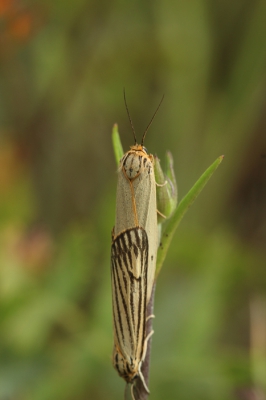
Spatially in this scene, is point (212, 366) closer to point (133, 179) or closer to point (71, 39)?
point (133, 179)

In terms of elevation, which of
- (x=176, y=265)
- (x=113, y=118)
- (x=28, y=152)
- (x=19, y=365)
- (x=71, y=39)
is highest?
(x=71, y=39)

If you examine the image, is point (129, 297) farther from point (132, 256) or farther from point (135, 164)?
point (135, 164)

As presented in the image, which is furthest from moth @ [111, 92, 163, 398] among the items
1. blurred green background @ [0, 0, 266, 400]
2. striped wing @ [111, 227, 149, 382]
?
blurred green background @ [0, 0, 266, 400]

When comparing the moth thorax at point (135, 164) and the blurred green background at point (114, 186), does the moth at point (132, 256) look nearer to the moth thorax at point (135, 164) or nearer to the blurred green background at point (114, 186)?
the moth thorax at point (135, 164)

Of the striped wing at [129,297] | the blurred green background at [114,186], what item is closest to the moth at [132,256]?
the striped wing at [129,297]

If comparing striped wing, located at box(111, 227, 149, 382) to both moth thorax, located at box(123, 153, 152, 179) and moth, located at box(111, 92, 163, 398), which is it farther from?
moth thorax, located at box(123, 153, 152, 179)

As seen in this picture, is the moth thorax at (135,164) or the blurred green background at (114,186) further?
the blurred green background at (114,186)

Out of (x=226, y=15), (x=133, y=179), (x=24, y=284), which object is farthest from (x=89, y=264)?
(x=226, y=15)
